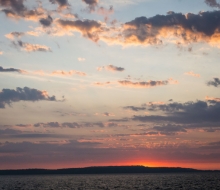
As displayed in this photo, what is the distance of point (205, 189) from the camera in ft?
329

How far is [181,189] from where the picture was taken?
102375 millimetres

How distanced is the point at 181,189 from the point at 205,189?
6.74 m
